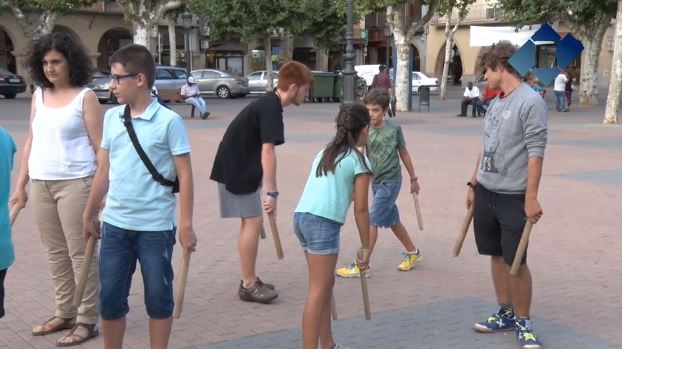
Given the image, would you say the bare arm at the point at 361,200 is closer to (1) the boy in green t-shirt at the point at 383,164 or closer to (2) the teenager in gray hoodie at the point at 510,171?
(2) the teenager in gray hoodie at the point at 510,171

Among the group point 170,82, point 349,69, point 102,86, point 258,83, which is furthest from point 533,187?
point 258,83

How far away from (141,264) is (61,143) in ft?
3.25

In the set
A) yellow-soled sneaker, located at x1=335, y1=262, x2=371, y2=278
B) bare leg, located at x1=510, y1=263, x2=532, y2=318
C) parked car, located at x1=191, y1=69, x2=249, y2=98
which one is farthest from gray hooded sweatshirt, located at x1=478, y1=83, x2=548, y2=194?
parked car, located at x1=191, y1=69, x2=249, y2=98

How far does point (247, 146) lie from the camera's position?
5445 mm

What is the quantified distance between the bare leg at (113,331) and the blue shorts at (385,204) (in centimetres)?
265

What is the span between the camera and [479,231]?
4.84m

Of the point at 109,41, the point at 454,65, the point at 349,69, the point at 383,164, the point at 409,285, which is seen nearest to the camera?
the point at 409,285

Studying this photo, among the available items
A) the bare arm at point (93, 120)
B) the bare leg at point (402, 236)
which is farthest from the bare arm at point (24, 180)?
the bare leg at point (402, 236)

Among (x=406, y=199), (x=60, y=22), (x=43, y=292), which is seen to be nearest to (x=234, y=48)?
(x=60, y=22)

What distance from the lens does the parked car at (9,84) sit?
32938 millimetres

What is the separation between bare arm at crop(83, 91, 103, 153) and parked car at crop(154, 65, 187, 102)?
27.9 meters

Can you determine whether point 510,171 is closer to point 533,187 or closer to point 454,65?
point 533,187
